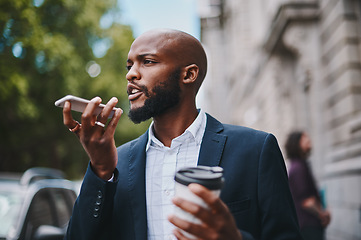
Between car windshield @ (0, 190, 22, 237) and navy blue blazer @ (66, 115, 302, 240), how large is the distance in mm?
2886

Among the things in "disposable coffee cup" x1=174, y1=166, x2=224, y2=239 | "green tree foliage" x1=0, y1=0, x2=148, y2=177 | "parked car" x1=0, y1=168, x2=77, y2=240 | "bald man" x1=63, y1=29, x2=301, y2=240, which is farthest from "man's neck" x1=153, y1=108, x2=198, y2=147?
"green tree foliage" x1=0, y1=0, x2=148, y2=177

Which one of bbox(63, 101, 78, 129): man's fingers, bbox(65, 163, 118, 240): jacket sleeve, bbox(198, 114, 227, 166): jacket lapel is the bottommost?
bbox(65, 163, 118, 240): jacket sleeve

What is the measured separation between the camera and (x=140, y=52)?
1.93m

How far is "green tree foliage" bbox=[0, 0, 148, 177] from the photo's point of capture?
1236 cm

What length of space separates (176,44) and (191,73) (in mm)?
158

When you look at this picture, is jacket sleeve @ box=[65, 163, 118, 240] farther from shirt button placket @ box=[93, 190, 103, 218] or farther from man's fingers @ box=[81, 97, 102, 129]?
man's fingers @ box=[81, 97, 102, 129]

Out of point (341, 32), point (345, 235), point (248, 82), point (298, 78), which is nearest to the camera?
point (345, 235)

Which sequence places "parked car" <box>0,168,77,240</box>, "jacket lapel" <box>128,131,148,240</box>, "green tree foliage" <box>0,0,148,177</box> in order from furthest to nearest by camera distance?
"green tree foliage" <box>0,0,148,177</box> → "parked car" <box>0,168,77,240</box> → "jacket lapel" <box>128,131,148,240</box>

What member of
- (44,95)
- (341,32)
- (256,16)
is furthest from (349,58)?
(44,95)

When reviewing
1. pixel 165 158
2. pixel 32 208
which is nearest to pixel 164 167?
pixel 165 158

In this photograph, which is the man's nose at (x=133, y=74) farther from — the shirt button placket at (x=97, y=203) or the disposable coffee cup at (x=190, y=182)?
the disposable coffee cup at (x=190, y=182)

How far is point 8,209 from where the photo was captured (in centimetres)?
461

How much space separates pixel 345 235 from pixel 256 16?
39.1 ft

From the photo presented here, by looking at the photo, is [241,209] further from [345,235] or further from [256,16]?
[256,16]
